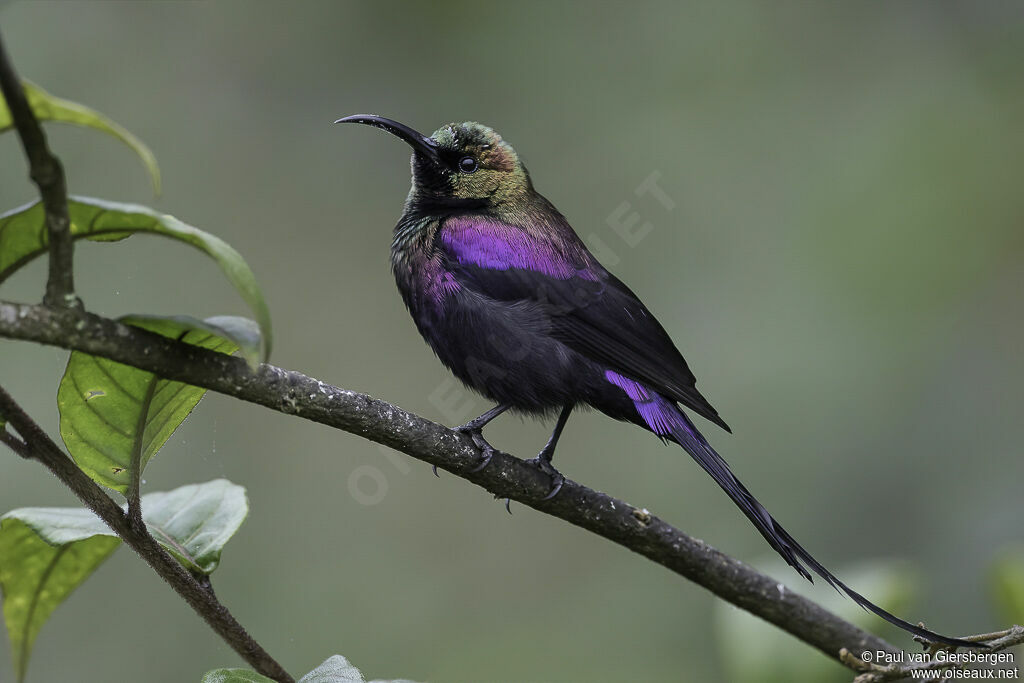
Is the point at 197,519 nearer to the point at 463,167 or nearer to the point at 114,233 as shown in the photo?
the point at 114,233

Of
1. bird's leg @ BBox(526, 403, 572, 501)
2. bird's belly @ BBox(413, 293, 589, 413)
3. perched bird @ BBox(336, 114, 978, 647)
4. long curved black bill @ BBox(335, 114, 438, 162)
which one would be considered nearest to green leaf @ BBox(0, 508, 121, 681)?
bird's leg @ BBox(526, 403, 572, 501)

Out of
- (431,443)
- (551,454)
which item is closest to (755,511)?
(551,454)

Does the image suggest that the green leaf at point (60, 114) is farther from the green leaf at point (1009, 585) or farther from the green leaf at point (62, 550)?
the green leaf at point (1009, 585)

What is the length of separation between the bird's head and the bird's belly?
0.51 meters

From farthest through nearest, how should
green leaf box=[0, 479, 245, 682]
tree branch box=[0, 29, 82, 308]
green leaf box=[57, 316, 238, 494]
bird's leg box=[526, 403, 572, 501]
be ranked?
1. bird's leg box=[526, 403, 572, 501]
2. green leaf box=[0, 479, 245, 682]
3. green leaf box=[57, 316, 238, 494]
4. tree branch box=[0, 29, 82, 308]

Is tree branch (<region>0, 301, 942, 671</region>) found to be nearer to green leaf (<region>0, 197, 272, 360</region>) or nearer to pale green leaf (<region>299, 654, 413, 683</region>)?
green leaf (<region>0, 197, 272, 360</region>)

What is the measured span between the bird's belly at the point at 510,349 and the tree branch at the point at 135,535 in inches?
58.1

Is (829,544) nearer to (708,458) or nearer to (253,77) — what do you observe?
(708,458)

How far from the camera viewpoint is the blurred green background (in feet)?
15.6

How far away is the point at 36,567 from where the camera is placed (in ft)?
5.56

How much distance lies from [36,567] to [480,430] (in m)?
1.38

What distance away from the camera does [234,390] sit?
4.65ft

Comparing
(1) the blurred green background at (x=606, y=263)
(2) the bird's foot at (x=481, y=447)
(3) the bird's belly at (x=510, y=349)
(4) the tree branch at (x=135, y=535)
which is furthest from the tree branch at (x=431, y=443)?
(1) the blurred green background at (x=606, y=263)

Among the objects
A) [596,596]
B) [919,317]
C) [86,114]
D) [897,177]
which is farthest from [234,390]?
[897,177]
